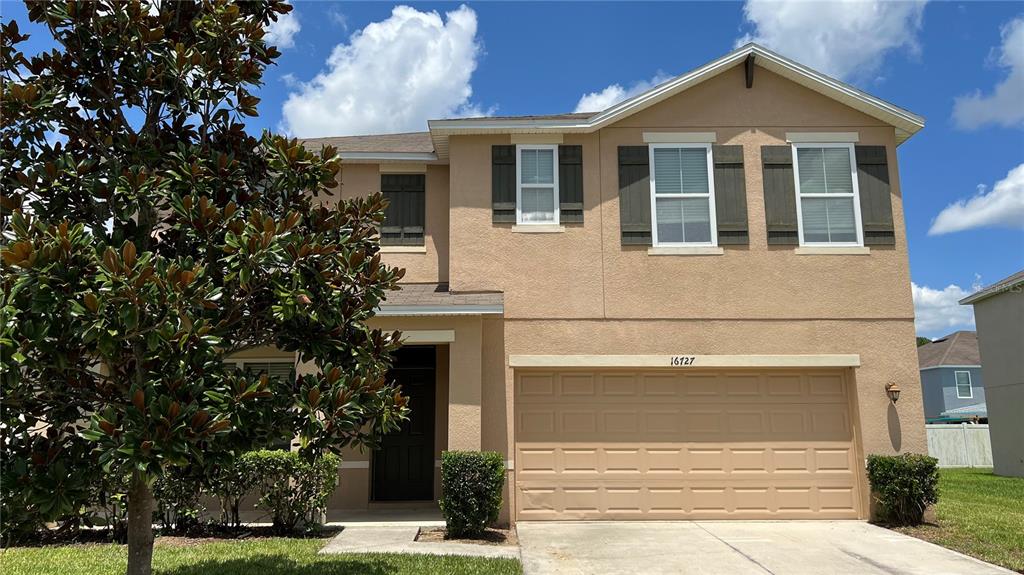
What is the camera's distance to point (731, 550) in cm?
911

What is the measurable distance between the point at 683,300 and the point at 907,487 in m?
4.05

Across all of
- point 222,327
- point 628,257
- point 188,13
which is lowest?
point 222,327

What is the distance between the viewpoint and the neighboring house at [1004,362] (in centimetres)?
1931

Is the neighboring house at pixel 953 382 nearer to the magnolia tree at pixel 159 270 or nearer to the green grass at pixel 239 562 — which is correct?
the green grass at pixel 239 562

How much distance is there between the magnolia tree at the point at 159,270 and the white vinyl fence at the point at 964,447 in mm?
23883

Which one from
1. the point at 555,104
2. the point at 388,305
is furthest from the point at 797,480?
the point at 555,104

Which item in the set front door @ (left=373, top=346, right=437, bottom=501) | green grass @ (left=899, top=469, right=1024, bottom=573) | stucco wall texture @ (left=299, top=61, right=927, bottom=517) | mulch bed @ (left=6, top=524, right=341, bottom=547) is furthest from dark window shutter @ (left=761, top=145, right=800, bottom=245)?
mulch bed @ (left=6, top=524, right=341, bottom=547)

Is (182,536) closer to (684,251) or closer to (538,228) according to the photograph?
(538,228)

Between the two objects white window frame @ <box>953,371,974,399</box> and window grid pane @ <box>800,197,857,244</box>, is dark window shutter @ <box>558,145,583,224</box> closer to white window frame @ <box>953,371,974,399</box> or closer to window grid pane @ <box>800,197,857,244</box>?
window grid pane @ <box>800,197,857,244</box>

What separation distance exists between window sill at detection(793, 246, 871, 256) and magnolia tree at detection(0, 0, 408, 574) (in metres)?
7.58

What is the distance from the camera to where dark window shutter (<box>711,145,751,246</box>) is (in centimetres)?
1174

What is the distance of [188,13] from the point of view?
6.33 meters

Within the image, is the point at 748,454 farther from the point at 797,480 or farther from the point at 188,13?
the point at 188,13

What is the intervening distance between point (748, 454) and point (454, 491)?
463 centimetres
